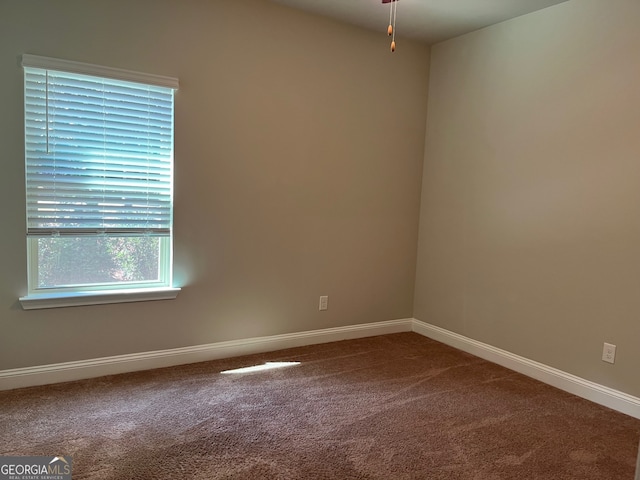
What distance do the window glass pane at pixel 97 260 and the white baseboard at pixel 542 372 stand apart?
2456 millimetres

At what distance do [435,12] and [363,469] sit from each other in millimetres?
3058

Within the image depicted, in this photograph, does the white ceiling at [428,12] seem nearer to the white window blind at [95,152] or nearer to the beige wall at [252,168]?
the beige wall at [252,168]

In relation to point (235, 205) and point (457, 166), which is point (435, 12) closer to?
point (457, 166)

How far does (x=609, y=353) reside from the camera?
2.83m

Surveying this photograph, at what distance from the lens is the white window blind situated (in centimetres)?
264

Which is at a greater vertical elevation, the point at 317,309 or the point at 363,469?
the point at 317,309

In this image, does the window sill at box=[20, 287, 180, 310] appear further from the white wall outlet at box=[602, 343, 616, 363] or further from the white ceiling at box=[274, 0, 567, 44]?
the white wall outlet at box=[602, 343, 616, 363]

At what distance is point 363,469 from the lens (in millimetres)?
2068

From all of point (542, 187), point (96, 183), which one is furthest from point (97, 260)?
point (542, 187)

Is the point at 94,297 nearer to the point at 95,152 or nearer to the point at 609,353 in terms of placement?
the point at 95,152

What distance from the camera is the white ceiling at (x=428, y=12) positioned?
122 inches

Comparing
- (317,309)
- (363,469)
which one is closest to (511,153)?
(317,309)

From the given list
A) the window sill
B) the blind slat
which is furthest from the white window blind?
the window sill

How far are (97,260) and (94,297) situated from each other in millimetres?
244
